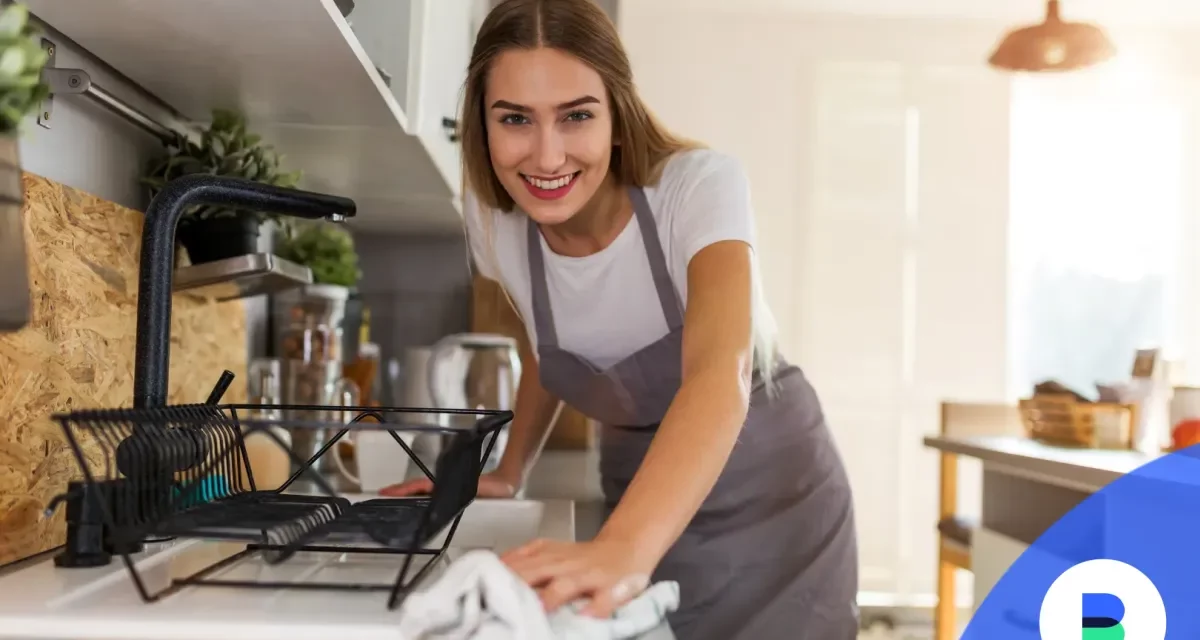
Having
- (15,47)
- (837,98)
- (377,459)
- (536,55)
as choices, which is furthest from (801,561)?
(837,98)

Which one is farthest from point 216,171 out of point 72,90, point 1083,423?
point 1083,423

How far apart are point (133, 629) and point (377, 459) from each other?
0.78m

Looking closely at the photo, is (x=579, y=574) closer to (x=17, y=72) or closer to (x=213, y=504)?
(x=213, y=504)

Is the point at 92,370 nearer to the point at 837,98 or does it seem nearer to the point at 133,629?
the point at 133,629

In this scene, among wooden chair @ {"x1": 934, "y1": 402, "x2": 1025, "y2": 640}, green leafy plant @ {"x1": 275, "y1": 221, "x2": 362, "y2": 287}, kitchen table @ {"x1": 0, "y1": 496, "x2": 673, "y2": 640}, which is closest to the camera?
kitchen table @ {"x1": 0, "y1": 496, "x2": 673, "y2": 640}

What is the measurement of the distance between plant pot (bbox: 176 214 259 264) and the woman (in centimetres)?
25

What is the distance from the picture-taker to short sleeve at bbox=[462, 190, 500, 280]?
1.10 metres

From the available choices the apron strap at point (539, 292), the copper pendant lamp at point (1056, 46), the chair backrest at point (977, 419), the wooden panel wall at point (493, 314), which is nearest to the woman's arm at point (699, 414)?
the apron strap at point (539, 292)

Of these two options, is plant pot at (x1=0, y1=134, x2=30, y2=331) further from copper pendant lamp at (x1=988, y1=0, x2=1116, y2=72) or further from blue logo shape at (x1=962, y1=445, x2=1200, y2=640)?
copper pendant lamp at (x1=988, y1=0, x2=1116, y2=72)

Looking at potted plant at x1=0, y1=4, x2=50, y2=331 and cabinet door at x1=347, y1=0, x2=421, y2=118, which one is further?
cabinet door at x1=347, y1=0, x2=421, y2=118

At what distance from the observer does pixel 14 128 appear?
496mm

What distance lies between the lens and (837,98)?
3.52 metres

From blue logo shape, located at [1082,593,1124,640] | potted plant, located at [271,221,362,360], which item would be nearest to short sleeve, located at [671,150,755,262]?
potted plant, located at [271,221,362,360]

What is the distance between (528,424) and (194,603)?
2.44 feet
